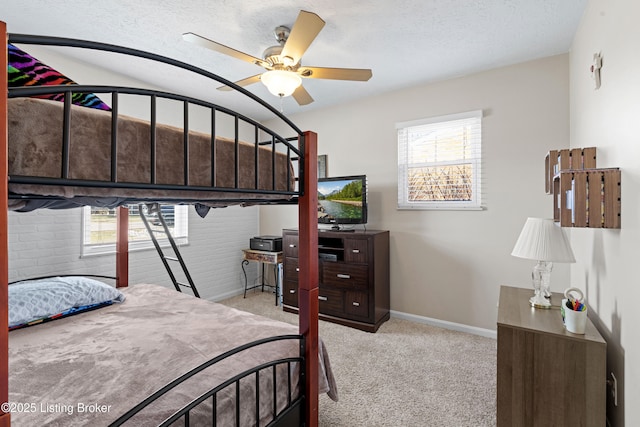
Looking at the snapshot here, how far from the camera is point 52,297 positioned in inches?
70.2

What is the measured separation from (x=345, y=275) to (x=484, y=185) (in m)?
1.61

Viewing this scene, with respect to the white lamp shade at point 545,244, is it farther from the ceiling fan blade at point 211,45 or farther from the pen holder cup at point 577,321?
the ceiling fan blade at point 211,45

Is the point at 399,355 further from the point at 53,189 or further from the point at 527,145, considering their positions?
the point at 53,189

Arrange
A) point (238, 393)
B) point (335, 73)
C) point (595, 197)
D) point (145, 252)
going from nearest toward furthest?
point (238, 393) → point (595, 197) → point (335, 73) → point (145, 252)

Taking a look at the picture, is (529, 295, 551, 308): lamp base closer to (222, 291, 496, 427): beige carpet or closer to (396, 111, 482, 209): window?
(222, 291, 496, 427): beige carpet

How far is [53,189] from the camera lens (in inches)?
27.7

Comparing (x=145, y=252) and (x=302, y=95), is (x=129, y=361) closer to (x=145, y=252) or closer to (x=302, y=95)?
(x=302, y=95)

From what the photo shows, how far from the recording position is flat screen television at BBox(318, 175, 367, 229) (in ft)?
11.1

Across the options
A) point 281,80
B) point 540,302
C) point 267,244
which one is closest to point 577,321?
point 540,302

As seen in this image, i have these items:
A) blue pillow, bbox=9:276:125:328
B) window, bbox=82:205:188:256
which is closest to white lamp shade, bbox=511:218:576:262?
blue pillow, bbox=9:276:125:328

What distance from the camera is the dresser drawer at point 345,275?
10.1ft

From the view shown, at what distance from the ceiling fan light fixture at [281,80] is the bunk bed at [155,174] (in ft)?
2.87

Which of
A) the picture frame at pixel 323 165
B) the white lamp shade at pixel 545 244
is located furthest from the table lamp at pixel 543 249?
the picture frame at pixel 323 165

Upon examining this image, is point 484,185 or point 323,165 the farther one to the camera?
point 323,165
